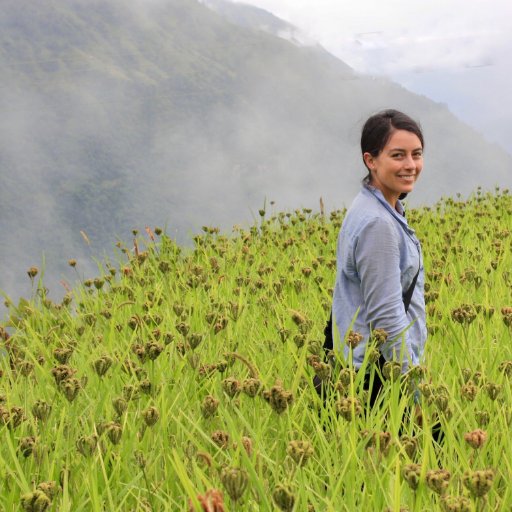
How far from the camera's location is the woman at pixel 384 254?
3.36 metres

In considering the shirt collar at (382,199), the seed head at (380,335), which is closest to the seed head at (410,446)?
the seed head at (380,335)

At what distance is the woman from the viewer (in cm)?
336

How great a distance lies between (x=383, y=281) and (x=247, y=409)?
0.86m

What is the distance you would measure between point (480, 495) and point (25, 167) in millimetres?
198108

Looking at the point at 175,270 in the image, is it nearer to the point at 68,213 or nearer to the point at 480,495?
the point at 480,495

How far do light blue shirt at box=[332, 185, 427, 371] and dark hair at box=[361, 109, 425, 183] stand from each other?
0.81 feet

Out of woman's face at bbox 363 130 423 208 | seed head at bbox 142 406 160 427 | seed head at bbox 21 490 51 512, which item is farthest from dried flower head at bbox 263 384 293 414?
woman's face at bbox 363 130 423 208

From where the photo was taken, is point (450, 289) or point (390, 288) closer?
point (390, 288)

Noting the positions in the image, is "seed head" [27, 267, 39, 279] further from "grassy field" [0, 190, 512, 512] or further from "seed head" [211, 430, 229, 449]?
"seed head" [211, 430, 229, 449]

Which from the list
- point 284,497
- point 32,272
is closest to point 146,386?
point 284,497

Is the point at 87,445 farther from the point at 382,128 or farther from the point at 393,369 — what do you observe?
the point at 382,128

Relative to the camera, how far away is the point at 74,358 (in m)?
4.20

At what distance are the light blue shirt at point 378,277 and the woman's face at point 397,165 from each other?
0.35 ft

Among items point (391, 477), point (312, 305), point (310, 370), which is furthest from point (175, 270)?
point (391, 477)
